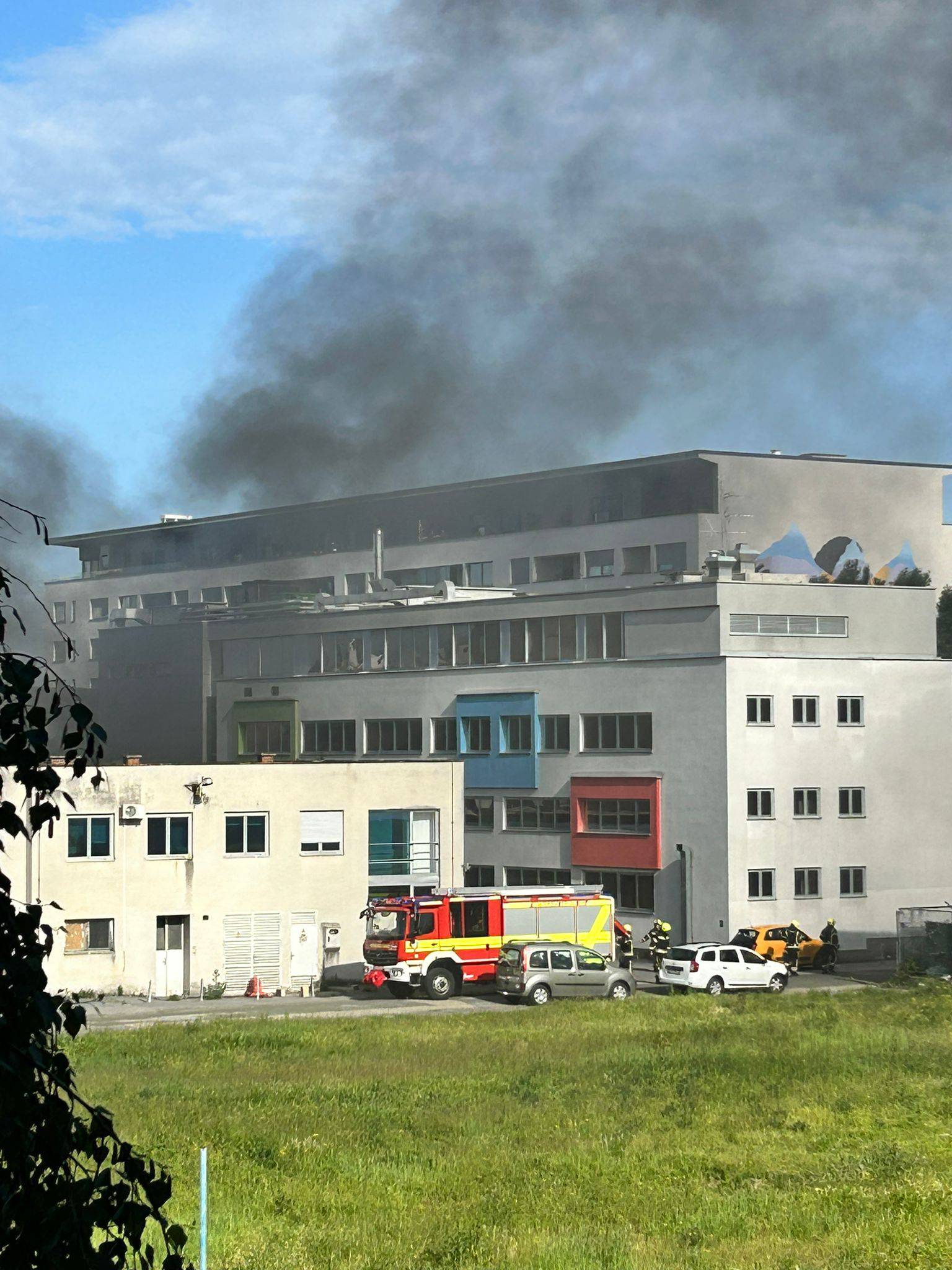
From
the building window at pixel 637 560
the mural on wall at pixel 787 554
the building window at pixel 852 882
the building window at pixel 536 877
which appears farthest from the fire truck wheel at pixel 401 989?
the mural on wall at pixel 787 554

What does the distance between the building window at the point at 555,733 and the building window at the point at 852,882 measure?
10.9 m

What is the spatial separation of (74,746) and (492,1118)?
1837 centimetres

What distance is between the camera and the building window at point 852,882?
2014 inches

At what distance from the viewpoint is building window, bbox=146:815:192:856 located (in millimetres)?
40688

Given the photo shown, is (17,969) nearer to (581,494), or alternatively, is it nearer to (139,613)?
(581,494)

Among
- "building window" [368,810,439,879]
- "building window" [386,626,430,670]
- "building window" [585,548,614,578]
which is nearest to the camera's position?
"building window" [368,810,439,879]

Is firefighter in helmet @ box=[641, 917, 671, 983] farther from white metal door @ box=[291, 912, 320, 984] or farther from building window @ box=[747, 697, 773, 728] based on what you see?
white metal door @ box=[291, 912, 320, 984]

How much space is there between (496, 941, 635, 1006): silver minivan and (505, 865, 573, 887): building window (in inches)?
561

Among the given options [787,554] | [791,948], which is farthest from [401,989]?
[787,554]

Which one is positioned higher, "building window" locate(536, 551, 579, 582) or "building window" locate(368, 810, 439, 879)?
"building window" locate(536, 551, 579, 582)

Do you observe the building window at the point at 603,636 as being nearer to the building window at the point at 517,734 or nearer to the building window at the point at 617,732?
the building window at the point at 617,732

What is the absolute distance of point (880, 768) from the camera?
52375mm

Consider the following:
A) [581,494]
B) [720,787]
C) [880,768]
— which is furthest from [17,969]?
[581,494]

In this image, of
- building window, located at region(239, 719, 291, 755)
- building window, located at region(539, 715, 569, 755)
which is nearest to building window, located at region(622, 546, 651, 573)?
building window, located at region(539, 715, 569, 755)
